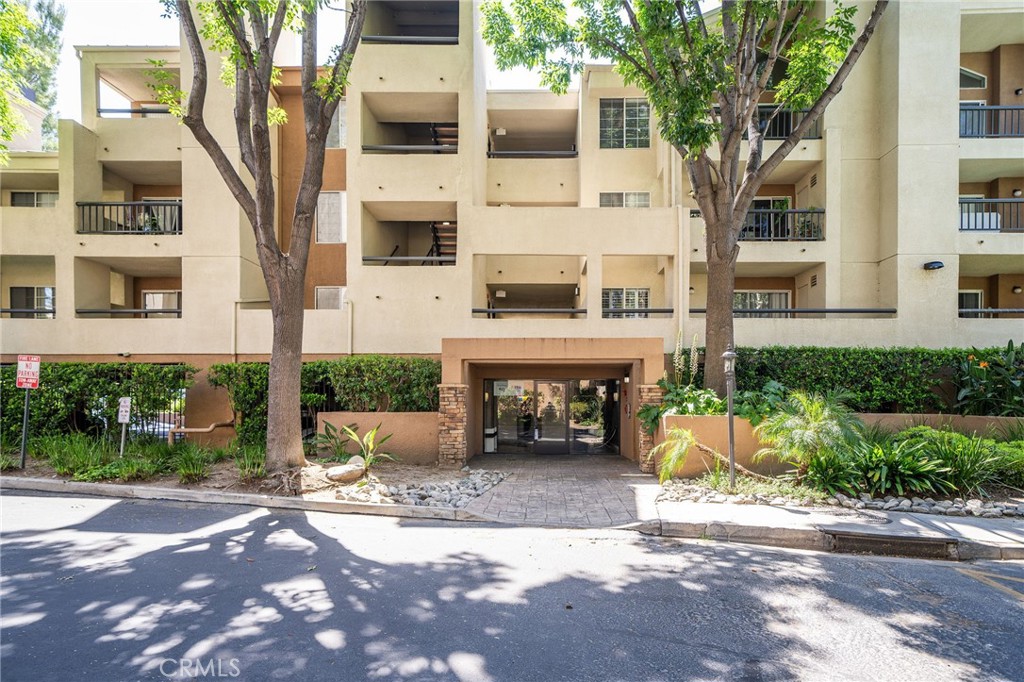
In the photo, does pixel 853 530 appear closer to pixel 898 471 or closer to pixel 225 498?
pixel 898 471

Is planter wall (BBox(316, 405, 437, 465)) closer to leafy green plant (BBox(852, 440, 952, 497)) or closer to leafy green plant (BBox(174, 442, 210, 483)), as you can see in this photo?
leafy green plant (BBox(174, 442, 210, 483))

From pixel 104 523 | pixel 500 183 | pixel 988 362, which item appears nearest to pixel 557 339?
pixel 500 183

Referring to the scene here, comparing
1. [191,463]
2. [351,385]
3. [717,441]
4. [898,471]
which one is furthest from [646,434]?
[191,463]

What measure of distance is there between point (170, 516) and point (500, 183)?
12815 mm

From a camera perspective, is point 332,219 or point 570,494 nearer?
point 570,494

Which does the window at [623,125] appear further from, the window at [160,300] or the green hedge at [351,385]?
the window at [160,300]

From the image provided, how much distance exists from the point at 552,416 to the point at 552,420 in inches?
4.5

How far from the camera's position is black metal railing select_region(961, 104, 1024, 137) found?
14.7m

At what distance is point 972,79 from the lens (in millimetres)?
15398

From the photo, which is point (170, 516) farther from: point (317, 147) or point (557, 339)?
point (557, 339)

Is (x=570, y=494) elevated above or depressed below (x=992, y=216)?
below

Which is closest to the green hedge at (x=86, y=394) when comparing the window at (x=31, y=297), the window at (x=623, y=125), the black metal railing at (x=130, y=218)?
the black metal railing at (x=130, y=218)

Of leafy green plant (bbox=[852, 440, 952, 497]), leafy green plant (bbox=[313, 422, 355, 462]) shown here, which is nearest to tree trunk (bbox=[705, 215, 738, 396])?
leafy green plant (bbox=[852, 440, 952, 497])

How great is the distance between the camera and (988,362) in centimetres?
1115
